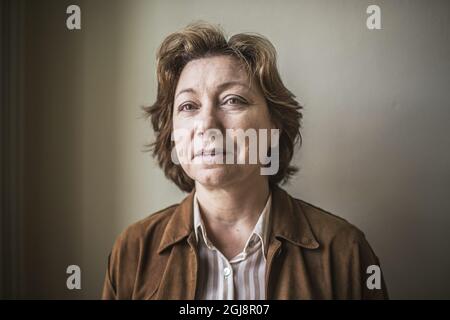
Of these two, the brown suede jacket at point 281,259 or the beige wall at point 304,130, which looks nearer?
the brown suede jacket at point 281,259

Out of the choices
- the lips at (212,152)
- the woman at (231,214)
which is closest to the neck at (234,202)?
the woman at (231,214)

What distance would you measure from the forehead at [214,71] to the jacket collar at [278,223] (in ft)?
1.24

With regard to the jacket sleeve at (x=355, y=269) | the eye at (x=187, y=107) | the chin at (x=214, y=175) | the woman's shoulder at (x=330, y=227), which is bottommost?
the jacket sleeve at (x=355, y=269)

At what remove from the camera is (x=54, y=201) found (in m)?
1.42

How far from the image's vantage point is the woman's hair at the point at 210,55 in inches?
49.9

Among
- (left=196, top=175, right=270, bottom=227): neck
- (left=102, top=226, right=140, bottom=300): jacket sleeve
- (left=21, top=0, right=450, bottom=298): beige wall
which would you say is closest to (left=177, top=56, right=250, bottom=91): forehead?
(left=21, top=0, right=450, bottom=298): beige wall

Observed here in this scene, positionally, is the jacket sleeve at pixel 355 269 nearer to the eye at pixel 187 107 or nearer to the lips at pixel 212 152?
the lips at pixel 212 152

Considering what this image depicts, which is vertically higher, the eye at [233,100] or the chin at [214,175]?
the eye at [233,100]

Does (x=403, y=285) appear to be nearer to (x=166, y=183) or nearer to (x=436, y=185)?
(x=436, y=185)

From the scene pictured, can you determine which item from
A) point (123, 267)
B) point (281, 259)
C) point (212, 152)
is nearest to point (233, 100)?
point (212, 152)

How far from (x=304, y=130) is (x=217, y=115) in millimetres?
329

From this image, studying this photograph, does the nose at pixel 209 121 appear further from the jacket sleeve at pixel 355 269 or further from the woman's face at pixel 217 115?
the jacket sleeve at pixel 355 269
